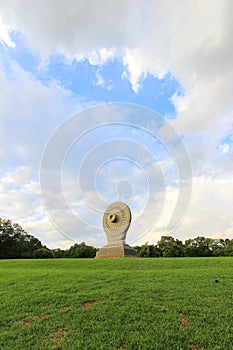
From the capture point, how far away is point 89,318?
6449 mm

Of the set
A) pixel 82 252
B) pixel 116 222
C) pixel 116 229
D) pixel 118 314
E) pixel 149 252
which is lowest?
pixel 118 314

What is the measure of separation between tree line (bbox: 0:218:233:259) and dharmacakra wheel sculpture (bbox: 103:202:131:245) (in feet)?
44.5

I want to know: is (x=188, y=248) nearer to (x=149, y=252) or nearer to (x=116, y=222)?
(x=149, y=252)

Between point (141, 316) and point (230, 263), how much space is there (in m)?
12.1

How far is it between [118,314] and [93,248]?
46.3 m

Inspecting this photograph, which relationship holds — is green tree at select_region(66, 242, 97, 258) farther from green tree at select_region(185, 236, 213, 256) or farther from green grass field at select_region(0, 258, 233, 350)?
green grass field at select_region(0, 258, 233, 350)

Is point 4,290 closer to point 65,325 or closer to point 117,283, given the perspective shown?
point 117,283

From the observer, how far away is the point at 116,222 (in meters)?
36.1

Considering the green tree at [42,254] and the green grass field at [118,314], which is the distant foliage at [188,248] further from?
the green grass field at [118,314]

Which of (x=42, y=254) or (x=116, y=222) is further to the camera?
(x=42, y=254)

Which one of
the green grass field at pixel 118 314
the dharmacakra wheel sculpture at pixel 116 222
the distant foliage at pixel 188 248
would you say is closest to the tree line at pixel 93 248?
the distant foliage at pixel 188 248

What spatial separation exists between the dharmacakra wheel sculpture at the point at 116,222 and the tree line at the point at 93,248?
1355cm

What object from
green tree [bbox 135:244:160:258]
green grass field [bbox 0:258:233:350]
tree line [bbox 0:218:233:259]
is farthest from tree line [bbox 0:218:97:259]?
green grass field [bbox 0:258:233:350]

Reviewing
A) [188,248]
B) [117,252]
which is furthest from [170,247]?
[117,252]
